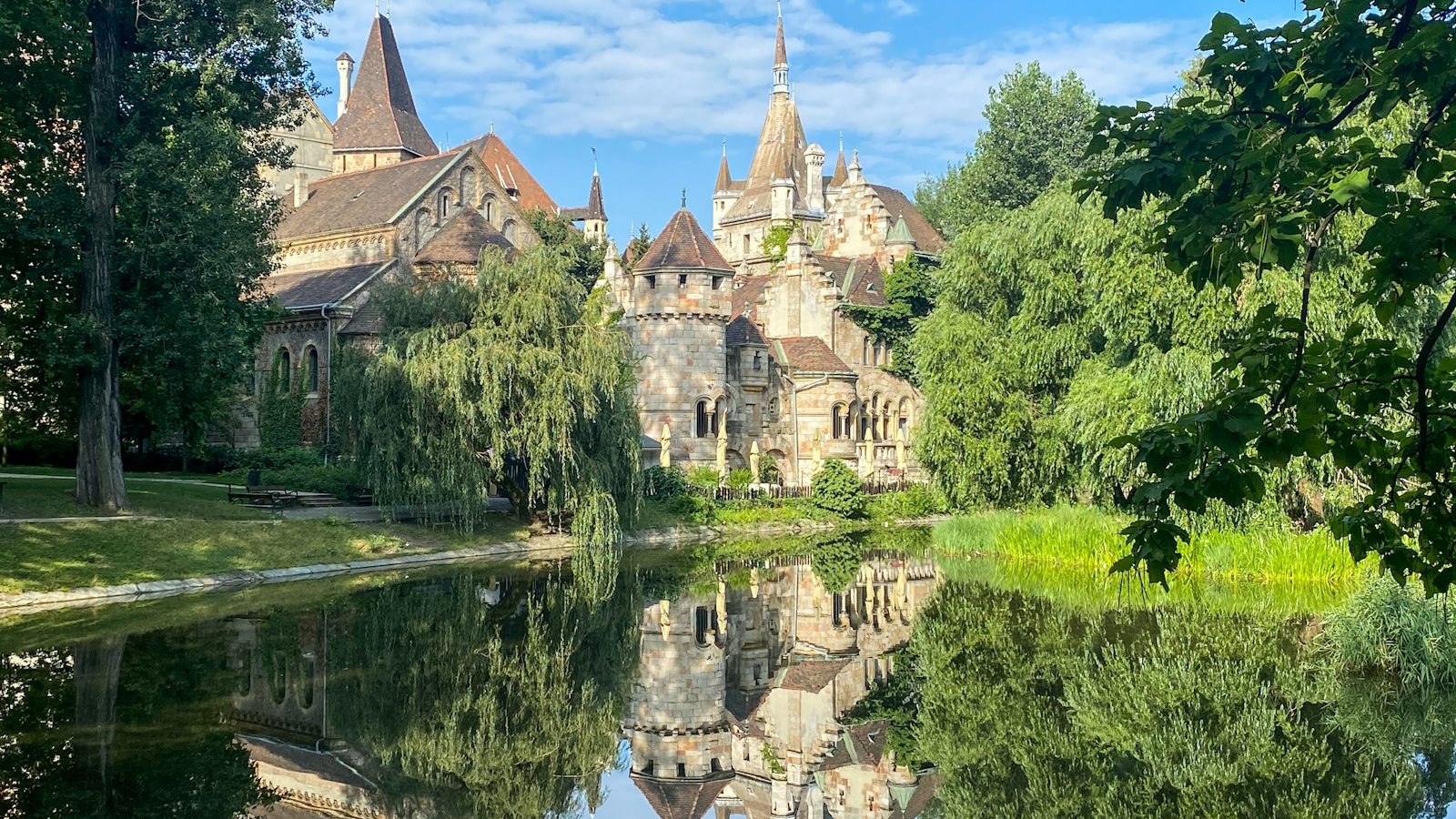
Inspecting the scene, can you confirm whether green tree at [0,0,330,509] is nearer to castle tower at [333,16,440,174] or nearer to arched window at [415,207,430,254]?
→ arched window at [415,207,430,254]

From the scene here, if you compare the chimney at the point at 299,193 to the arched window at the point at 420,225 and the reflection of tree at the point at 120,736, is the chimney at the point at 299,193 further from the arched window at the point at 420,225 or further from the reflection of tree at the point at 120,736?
the reflection of tree at the point at 120,736

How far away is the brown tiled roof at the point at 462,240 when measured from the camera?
41.4 meters

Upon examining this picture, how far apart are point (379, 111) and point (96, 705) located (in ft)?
158

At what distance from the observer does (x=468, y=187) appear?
4744 centimetres

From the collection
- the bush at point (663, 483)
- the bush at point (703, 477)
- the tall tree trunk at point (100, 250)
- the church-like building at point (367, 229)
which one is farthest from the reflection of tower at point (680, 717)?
the bush at point (703, 477)

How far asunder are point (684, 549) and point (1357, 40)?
29629 mm

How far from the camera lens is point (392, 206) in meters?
45.7

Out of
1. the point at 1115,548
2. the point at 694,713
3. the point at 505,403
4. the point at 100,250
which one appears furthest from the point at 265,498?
the point at 1115,548

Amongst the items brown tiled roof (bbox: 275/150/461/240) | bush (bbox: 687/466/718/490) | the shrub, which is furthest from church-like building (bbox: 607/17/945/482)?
the shrub

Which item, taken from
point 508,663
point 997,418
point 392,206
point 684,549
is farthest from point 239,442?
point 508,663

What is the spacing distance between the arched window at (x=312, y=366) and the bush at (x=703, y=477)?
13741 mm

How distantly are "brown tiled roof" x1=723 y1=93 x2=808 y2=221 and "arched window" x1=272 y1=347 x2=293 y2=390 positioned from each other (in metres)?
43.0

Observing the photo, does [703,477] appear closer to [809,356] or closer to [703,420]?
[703,420]

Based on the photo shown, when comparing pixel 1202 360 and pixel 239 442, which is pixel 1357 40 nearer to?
pixel 1202 360
